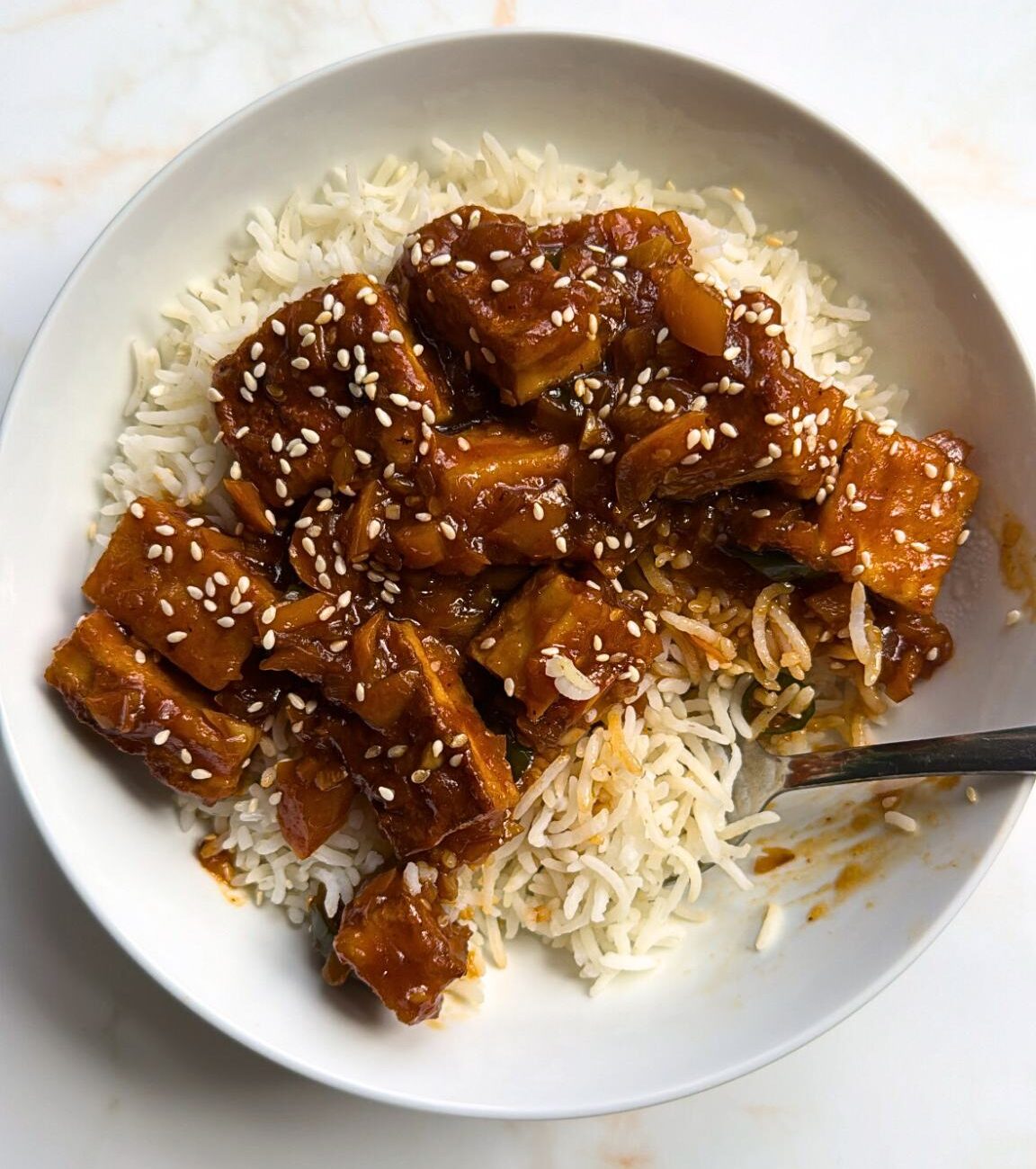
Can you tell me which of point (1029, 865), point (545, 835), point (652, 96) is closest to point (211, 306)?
point (652, 96)

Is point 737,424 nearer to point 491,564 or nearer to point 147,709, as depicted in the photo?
point 491,564

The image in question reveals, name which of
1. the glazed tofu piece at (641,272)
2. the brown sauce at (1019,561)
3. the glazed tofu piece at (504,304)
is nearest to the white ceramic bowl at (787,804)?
the brown sauce at (1019,561)

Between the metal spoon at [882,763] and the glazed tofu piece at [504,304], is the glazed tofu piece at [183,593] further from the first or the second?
the metal spoon at [882,763]

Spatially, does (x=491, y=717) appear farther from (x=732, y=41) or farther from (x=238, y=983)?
(x=732, y=41)

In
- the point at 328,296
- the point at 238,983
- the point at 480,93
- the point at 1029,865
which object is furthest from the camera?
the point at 1029,865

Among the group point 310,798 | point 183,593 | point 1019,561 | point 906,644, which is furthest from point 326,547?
point 1019,561

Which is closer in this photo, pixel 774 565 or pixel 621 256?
pixel 621 256

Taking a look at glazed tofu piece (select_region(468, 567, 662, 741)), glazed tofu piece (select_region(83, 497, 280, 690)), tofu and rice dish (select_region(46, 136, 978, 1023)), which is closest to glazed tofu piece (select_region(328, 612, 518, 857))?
tofu and rice dish (select_region(46, 136, 978, 1023))
